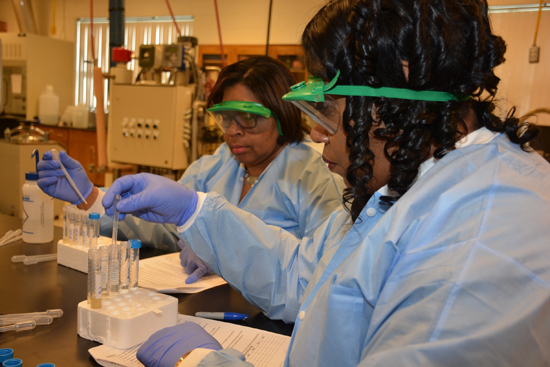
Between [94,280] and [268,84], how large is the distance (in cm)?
111

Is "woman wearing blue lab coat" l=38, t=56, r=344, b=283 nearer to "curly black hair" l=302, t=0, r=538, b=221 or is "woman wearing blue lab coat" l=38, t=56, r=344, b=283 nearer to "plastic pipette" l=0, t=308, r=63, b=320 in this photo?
"plastic pipette" l=0, t=308, r=63, b=320

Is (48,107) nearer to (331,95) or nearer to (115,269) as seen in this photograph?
(115,269)

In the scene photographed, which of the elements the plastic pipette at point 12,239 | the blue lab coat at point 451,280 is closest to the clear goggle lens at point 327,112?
the blue lab coat at point 451,280

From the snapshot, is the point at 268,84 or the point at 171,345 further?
the point at 268,84

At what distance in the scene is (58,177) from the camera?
150cm

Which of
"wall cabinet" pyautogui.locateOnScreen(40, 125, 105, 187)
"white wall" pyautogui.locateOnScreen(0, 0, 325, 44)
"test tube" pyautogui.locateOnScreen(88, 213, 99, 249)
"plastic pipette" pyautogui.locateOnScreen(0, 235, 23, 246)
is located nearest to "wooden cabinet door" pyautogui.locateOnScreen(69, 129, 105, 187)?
"wall cabinet" pyautogui.locateOnScreen(40, 125, 105, 187)

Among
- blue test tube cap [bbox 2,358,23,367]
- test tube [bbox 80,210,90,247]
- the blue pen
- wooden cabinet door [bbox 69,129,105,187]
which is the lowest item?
wooden cabinet door [bbox 69,129,105,187]

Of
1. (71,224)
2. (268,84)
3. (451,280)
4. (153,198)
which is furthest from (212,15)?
(451,280)

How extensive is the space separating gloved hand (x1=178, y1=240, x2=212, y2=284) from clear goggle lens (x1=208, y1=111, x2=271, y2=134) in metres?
0.61

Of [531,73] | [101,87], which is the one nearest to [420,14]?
[101,87]

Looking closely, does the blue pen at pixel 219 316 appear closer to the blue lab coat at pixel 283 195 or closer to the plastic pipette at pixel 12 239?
the blue lab coat at pixel 283 195

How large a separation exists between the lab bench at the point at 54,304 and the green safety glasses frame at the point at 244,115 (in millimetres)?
741

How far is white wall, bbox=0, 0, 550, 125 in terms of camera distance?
14.5 feet

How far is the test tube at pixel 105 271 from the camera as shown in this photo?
1.00 meters
